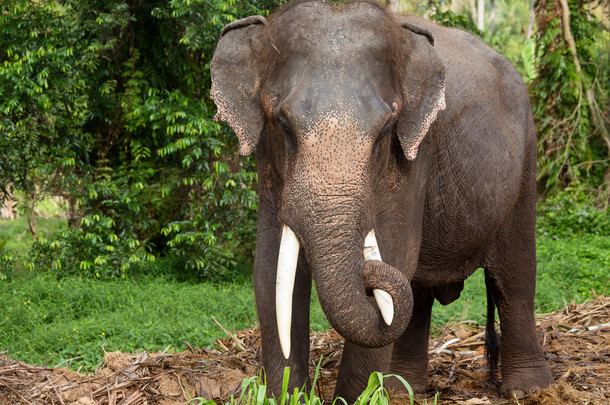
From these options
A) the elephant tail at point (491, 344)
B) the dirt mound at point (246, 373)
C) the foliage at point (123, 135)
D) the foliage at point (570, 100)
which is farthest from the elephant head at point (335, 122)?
the foliage at point (570, 100)

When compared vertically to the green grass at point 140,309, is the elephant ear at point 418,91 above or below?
above

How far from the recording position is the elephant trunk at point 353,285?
2814mm

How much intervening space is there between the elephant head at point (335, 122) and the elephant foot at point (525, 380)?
6.29 feet

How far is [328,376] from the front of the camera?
4.59 m

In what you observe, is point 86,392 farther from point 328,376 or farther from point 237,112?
point 237,112

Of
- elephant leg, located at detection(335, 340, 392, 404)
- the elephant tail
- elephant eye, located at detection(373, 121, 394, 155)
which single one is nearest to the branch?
the elephant tail

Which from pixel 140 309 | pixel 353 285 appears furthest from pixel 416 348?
pixel 140 309

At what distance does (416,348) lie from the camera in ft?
15.5

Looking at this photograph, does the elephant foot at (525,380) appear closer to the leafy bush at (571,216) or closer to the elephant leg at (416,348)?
the elephant leg at (416,348)

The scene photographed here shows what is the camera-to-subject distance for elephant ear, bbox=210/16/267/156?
3318 millimetres

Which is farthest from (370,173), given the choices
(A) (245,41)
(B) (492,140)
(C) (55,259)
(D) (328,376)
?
(C) (55,259)

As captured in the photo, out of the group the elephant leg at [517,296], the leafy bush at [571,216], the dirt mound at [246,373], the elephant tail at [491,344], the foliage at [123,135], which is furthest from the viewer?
the leafy bush at [571,216]

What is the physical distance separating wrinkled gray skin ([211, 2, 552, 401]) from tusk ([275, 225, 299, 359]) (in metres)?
0.08

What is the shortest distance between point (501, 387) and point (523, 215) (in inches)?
41.5
